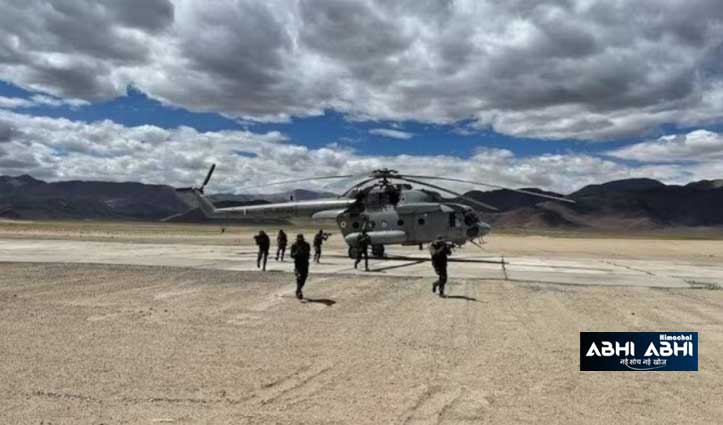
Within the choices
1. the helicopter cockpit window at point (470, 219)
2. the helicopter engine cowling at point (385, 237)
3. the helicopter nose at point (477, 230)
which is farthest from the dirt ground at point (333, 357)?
the helicopter cockpit window at point (470, 219)

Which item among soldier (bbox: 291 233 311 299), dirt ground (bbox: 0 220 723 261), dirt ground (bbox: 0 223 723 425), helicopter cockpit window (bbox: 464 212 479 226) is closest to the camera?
dirt ground (bbox: 0 223 723 425)

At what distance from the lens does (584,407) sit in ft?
21.6

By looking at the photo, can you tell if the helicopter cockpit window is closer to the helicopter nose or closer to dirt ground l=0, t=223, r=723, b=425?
the helicopter nose

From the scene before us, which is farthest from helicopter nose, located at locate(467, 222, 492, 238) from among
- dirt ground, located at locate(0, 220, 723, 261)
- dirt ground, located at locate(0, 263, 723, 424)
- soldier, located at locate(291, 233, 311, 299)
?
soldier, located at locate(291, 233, 311, 299)

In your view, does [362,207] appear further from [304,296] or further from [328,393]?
[328,393]

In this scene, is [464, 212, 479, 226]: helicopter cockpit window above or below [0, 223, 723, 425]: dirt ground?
above

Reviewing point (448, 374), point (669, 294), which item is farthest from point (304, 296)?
point (669, 294)

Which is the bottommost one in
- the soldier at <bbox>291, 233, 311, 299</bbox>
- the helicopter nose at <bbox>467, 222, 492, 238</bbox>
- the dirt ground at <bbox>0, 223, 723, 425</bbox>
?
the dirt ground at <bbox>0, 223, 723, 425</bbox>

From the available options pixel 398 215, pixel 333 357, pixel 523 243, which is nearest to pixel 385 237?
pixel 398 215

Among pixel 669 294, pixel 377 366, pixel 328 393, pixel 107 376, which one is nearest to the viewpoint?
pixel 328 393

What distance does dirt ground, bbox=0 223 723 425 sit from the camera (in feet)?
20.9

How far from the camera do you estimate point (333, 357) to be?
869 cm

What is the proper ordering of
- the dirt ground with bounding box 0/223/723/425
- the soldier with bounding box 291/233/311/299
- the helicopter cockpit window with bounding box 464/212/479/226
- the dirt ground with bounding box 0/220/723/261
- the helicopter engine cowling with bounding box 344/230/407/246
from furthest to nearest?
the dirt ground with bounding box 0/220/723/261
the helicopter cockpit window with bounding box 464/212/479/226
the helicopter engine cowling with bounding box 344/230/407/246
the soldier with bounding box 291/233/311/299
the dirt ground with bounding box 0/223/723/425

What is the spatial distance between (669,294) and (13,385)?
17.2m
